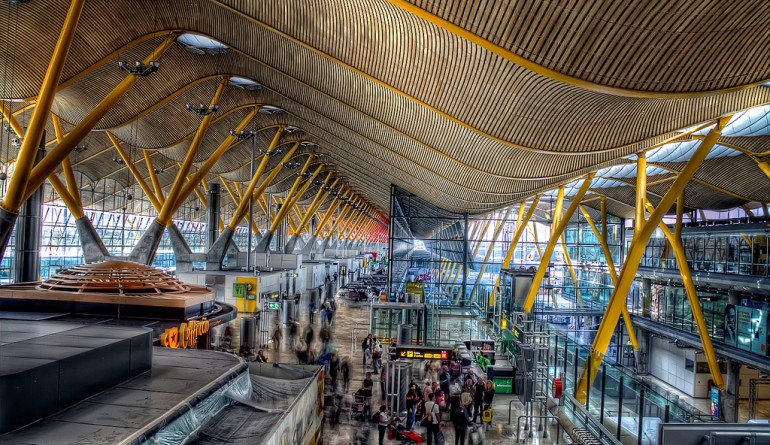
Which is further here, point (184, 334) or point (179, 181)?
point (179, 181)

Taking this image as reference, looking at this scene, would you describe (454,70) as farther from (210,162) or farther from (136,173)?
(136,173)

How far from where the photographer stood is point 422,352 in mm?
17312

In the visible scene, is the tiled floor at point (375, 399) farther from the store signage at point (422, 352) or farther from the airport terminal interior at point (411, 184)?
the store signage at point (422, 352)

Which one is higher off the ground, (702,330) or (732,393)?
(702,330)

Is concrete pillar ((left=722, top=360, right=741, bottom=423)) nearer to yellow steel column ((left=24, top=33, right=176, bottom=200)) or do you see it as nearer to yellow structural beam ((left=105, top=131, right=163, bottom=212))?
yellow steel column ((left=24, top=33, right=176, bottom=200))

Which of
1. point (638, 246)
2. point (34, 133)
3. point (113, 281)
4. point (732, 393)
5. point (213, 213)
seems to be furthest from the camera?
point (213, 213)

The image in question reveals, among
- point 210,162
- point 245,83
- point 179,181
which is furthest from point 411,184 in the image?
point 179,181

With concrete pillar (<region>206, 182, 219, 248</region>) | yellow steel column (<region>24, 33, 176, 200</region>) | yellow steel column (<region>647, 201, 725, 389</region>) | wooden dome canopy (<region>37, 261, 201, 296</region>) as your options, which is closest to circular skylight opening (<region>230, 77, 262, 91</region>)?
yellow steel column (<region>24, 33, 176, 200</region>)

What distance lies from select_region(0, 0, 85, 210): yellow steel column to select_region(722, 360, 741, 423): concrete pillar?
27.1m

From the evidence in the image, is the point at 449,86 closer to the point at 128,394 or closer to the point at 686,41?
the point at 686,41

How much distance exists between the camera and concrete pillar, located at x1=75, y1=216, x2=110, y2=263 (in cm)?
2586

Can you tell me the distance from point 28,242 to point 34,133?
869 cm

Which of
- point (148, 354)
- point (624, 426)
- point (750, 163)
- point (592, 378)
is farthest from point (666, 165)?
point (148, 354)

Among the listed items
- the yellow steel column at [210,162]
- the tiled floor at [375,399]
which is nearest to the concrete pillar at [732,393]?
the tiled floor at [375,399]
